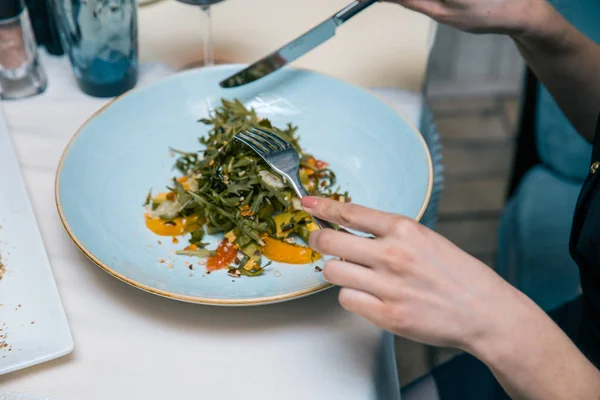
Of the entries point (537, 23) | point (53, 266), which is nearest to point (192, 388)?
point (53, 266)

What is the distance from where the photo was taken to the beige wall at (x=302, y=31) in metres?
1.16

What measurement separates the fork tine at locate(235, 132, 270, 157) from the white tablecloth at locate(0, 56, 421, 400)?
0.20m

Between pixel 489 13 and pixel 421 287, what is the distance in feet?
1.70

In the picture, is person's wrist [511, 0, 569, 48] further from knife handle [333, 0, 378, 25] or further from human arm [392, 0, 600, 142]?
knife handle [333, 0, 378, 25]

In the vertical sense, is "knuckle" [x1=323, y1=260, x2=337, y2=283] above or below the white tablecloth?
above

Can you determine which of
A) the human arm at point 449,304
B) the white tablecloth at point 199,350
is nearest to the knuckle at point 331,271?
the human arm at point 449,304

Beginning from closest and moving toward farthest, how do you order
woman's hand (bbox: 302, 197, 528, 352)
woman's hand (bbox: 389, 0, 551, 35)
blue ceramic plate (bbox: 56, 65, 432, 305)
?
woman's hand (bbox: 302, 197, 528, 352)
blue ceramic plate (bbox: 56, 65, 432, 305)
woman's hand (bbox: 389, 0, 551, 35)

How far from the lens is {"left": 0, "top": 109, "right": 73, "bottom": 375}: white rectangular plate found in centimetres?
67

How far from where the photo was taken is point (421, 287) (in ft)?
1.93

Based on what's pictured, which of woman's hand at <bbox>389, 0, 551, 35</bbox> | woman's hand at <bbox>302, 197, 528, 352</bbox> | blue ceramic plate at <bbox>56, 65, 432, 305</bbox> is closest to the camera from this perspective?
woman's hand at <bbox>302, 197, 528, 352</bbox>

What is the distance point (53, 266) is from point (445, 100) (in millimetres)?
2086

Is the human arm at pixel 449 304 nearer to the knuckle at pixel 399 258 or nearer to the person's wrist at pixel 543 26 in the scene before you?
the knuckle at pixel 399 258

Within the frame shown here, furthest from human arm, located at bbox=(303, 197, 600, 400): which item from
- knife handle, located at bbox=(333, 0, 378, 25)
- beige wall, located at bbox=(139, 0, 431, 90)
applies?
beige wall, located at bbox=(139, 0, 431, 90)

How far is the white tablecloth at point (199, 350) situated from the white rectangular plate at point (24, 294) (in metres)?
0.03
